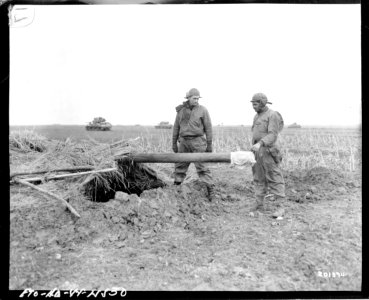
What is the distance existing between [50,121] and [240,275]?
3273 millimetres

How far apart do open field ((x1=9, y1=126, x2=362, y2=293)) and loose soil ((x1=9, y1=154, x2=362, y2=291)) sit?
0.5 inches

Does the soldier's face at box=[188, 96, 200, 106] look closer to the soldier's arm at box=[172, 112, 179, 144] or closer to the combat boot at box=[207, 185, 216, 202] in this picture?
the soldier's arm at box=[172, 112, 179, 144]

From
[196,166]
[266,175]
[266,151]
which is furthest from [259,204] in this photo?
[196,166]

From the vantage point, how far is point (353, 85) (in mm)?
4324

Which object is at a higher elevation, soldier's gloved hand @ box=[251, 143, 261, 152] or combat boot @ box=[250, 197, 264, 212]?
soldier's gloved hand @ box=[251, 143, 261, 152]

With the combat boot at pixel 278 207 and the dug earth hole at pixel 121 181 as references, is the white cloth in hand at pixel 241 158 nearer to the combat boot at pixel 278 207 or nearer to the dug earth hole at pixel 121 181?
the combat boot at pixel 278 207

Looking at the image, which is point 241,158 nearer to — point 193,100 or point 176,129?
point 193,100

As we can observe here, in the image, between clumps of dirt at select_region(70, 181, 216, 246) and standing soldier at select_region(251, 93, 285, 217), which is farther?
standing soldier at select_region(251, 93, 285, 217)

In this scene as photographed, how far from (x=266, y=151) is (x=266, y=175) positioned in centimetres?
40

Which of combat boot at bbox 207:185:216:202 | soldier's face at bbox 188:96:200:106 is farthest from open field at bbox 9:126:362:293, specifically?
soldier's face at bbox 188:96:200:106

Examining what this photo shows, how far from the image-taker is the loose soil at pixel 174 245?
3.90 m

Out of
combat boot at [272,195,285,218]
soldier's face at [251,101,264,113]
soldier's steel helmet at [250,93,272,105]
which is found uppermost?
soldier's steel helmet at [250,93,272,105]

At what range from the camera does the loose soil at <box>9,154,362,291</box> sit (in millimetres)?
3902

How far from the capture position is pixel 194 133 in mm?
5840
